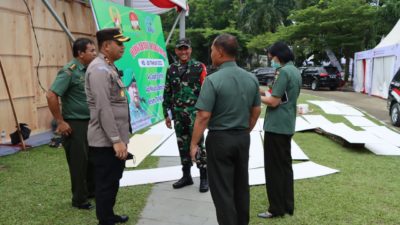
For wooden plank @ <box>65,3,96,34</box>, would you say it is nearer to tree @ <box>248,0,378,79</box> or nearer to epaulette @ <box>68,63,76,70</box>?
epaulette @ <box>68,63,76,70</box>

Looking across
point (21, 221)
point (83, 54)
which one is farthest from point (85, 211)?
point (83, 54)

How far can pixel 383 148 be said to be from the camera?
6.92 metres

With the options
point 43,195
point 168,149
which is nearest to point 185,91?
point 43,195

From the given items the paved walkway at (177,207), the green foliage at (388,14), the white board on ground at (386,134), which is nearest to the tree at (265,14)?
the green foliage at (388,14)

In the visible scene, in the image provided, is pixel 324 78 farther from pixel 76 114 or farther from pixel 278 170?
pixel 76 114

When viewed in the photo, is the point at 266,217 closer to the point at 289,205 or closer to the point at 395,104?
the point at 289,205

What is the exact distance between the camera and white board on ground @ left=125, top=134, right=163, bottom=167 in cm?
628

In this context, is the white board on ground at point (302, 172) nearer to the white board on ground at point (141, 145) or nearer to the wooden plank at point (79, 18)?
the white board on ground at point (141, 145)

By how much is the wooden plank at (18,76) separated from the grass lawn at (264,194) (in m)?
1.52

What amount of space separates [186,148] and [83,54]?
161 cm

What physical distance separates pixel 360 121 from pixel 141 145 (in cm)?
632

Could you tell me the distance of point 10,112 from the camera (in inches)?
285

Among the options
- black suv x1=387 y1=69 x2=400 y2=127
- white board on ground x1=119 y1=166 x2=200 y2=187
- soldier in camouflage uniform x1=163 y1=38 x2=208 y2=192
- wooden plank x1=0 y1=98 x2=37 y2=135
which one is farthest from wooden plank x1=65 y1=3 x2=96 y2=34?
black suv x1=387 y1=69 x2=400 y2=127

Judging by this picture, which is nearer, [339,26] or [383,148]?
[383,148]
